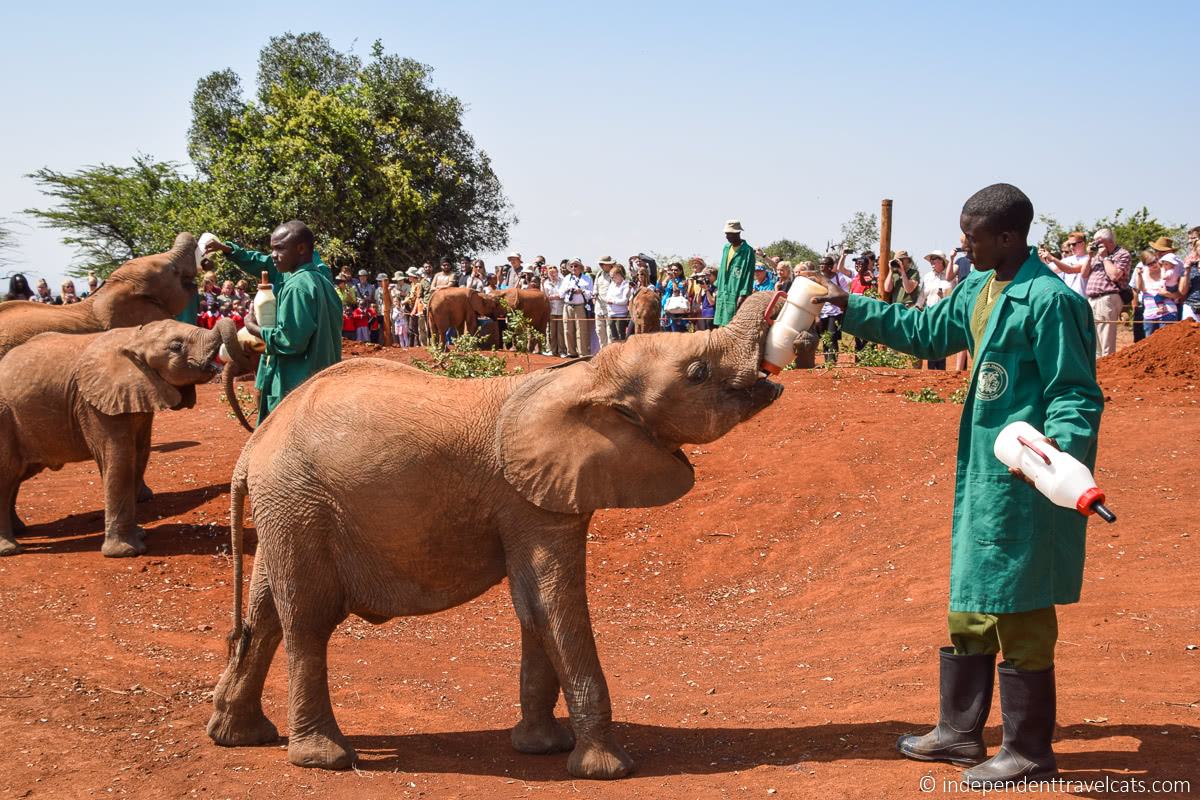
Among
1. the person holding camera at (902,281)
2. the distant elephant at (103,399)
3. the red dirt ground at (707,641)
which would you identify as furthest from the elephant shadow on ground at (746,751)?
the person holding camera at (902,281)

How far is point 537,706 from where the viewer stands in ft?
18.2

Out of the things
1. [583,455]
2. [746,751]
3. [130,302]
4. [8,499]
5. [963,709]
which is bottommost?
[746,751]

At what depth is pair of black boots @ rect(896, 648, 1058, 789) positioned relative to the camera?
15.3 ft

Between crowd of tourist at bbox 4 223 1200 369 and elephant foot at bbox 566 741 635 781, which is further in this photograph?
crowd of tourist at bbox 4 223 1200 369

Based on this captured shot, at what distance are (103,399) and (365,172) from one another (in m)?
23.6

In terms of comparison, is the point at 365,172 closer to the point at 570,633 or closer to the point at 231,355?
the point at 231,355

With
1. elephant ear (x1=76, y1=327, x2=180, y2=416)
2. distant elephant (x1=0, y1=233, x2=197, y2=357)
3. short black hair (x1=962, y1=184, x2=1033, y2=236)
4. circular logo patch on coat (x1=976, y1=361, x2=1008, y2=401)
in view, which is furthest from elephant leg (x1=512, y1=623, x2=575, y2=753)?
distant elephant (x1=0, y1=233, x2=197, y2=357)

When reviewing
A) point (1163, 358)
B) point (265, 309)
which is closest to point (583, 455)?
point (265, 309)

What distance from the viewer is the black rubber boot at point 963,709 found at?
196 inches

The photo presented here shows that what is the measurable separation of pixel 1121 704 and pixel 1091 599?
6.54 feet

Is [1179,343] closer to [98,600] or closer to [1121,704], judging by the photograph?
[1121,704]

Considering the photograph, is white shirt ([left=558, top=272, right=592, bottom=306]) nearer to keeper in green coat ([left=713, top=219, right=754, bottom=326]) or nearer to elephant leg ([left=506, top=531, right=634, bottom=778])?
keeper in green coat ([left=713, top=219, right=754, bottom=326])

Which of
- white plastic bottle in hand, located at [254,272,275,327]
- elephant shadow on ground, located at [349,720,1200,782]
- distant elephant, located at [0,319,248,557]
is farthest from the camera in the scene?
distant elephant, located at [0,319,248,557]

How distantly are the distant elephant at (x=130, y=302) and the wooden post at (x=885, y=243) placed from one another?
9775 millimetres
